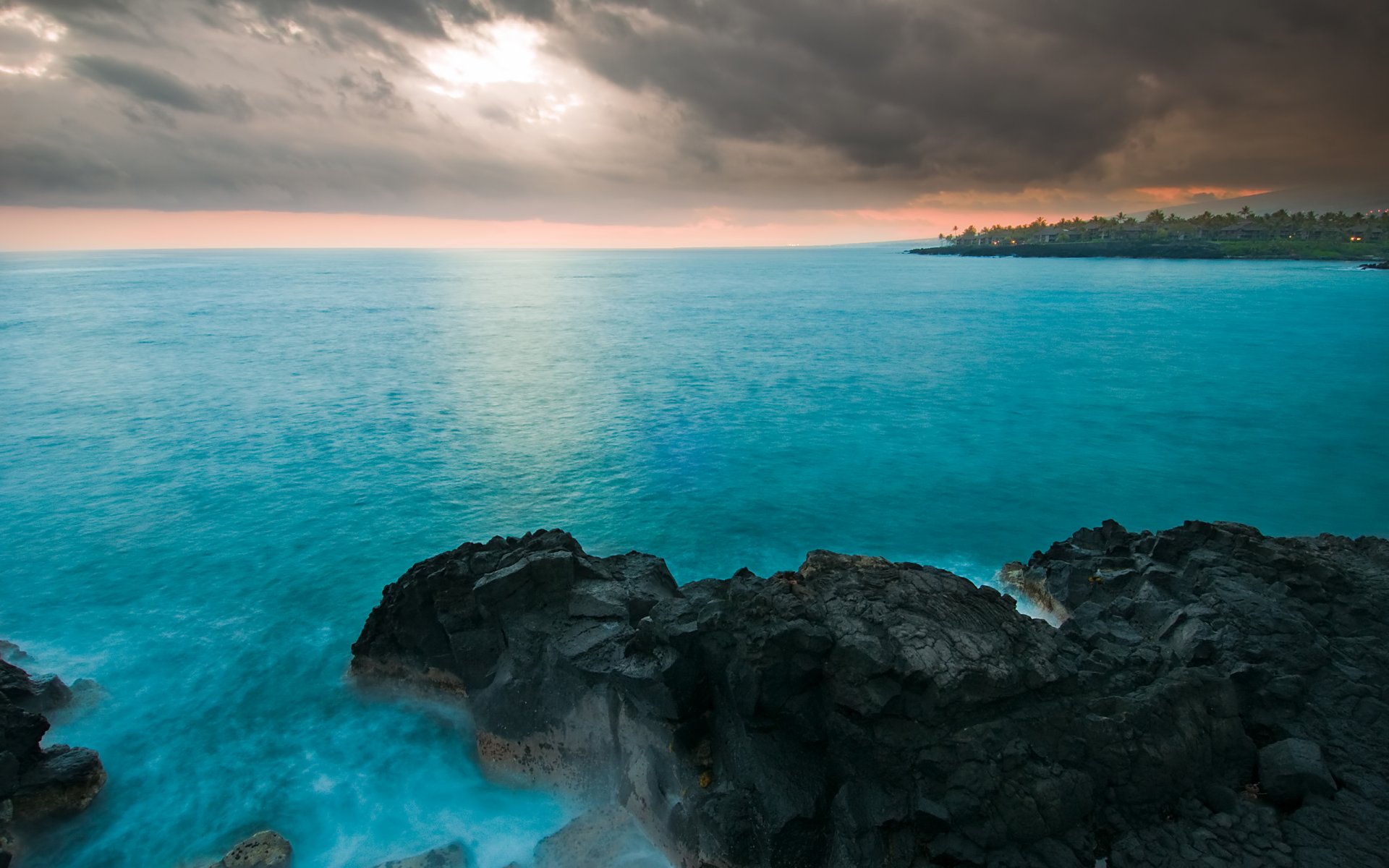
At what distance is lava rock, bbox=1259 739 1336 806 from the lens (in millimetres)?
11422

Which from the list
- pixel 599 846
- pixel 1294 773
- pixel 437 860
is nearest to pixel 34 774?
pixel 437 860

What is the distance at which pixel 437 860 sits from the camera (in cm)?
1375

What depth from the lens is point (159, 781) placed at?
52.7 ft

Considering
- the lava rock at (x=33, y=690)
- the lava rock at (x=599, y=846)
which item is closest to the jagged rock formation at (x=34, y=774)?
the lava rock at (x=33, y=690)

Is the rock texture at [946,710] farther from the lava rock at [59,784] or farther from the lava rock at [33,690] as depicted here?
the lava rock at [33,690]

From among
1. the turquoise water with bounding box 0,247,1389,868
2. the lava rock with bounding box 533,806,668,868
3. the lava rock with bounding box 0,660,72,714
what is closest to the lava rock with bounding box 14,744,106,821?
the turquoise water with bounding box 0,247,1389,868

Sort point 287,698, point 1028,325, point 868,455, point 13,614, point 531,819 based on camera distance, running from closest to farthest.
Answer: point 531,819, point 287,698, point 13,614, point 868,455, point 1028,325

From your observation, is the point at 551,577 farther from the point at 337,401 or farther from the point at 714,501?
the point at 337,401

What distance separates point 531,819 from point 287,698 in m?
8.65

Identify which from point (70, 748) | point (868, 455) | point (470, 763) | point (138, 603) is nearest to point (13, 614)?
point (138, 603)

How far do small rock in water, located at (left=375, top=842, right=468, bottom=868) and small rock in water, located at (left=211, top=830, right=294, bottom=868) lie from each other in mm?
1895

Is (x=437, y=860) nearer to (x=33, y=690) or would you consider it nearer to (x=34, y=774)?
(x=34, y=774)

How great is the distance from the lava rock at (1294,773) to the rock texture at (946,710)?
33mm

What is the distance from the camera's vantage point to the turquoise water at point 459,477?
656 inches
